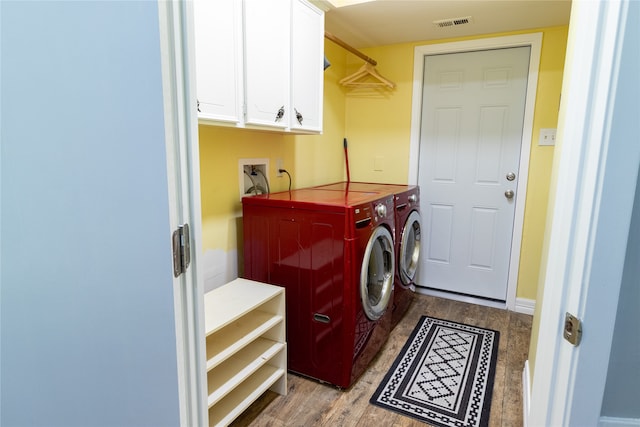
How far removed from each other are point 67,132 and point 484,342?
2599mm

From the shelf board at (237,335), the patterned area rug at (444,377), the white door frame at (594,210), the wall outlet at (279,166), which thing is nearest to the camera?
the white door frame at (594,210)

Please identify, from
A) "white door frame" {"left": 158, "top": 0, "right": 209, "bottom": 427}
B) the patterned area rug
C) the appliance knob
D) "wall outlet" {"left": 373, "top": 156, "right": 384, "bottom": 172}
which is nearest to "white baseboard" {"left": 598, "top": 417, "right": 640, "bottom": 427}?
"white door frame" {"left": 158, "top": 0, "right": 209, "bottom": 427}

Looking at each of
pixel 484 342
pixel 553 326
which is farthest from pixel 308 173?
pixel 553 326

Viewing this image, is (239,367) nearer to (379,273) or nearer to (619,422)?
(379,273)

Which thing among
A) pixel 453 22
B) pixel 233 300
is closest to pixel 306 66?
pixel 453 22

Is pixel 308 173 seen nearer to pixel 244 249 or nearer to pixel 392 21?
pixel 244 249

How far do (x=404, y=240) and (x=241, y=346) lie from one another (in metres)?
1.38

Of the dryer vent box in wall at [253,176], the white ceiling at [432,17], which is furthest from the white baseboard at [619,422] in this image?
the white ceiling at [432,17]

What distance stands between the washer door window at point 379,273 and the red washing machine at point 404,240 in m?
0.17

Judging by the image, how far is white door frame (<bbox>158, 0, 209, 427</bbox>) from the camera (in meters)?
0.72

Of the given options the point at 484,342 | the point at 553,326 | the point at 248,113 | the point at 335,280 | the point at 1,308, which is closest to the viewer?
the point at 1,308

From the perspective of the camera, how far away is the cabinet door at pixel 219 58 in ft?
4.63

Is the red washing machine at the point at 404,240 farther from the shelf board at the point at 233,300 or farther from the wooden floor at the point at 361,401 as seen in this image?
the shelf board at the point at 233,300

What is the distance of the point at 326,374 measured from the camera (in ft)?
6.48
